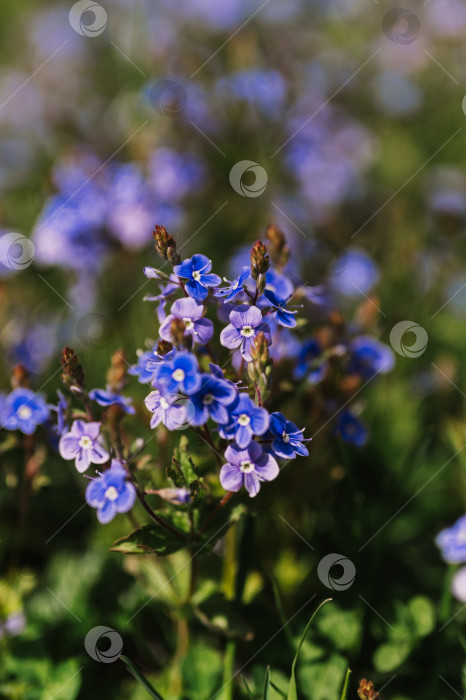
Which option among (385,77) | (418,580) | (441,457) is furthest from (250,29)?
(418,580)

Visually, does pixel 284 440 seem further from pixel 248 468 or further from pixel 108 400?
pixel 108 400

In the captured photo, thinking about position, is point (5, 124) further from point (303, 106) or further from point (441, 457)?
point (441, 457)

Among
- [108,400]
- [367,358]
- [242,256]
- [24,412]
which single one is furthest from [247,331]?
[242,256]

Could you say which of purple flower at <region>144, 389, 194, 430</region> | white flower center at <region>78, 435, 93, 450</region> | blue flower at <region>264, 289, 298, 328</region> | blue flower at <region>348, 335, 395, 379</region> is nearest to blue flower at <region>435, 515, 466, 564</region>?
blue flower at <region>348, 335, 395, 379</region>

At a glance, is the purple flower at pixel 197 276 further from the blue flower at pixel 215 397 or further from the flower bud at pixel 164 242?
the blue flower at pixel 215 397

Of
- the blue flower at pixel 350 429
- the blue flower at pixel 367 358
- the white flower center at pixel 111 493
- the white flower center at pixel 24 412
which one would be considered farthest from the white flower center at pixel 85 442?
the blue flower at pixel 367 358

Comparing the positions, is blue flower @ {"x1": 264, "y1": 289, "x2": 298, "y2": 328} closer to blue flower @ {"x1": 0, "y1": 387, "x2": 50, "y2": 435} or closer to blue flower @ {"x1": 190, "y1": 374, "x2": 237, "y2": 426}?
blue flower @ {"x1": 190, "y1": 374, "x2": 237, "y2": 426}

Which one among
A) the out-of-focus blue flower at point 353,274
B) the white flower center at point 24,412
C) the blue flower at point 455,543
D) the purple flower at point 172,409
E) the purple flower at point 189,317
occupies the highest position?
the out-of-focus blue flower at point 353,274
